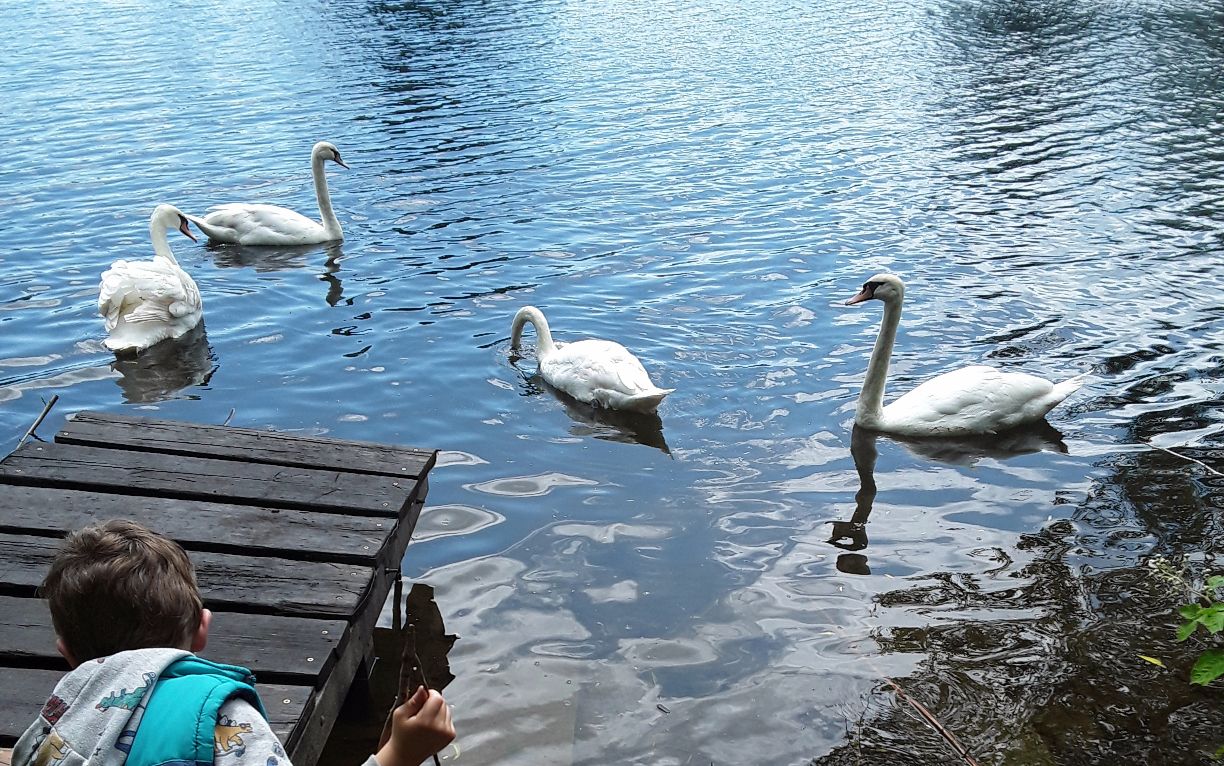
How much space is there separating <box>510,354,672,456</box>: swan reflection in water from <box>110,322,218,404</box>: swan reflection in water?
267 centimetres

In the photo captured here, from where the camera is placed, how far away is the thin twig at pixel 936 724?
180 inches

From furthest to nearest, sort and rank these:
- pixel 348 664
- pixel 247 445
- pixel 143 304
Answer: pixel 143 304 → pixel 247 445 → pixel 348 664

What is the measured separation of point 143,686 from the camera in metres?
2.13

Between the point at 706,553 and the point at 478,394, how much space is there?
287cm

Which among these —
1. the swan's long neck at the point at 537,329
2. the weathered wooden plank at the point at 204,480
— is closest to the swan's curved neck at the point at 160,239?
the swan's long neck at the point at 537,329

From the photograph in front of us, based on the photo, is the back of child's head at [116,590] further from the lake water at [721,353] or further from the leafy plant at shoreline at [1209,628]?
the leafy plant at shoreline at [1209,628]

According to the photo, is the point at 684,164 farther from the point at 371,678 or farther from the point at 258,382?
the point at 371,678

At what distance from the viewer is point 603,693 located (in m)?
5.16

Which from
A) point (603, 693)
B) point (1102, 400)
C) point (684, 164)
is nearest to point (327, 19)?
point (684, 164)

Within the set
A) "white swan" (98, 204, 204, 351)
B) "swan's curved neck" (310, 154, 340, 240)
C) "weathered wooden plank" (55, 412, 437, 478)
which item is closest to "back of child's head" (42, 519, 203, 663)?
"weathered wooden plank" (55, 412, 437, 478)

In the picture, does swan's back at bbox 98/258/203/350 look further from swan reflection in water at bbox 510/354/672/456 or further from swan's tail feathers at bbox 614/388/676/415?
swan's tail feathers at bbox 614/388/676/415

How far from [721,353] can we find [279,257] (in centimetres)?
556

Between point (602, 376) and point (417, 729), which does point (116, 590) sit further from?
point (602, 376)

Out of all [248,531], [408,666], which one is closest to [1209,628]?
[408,666]
